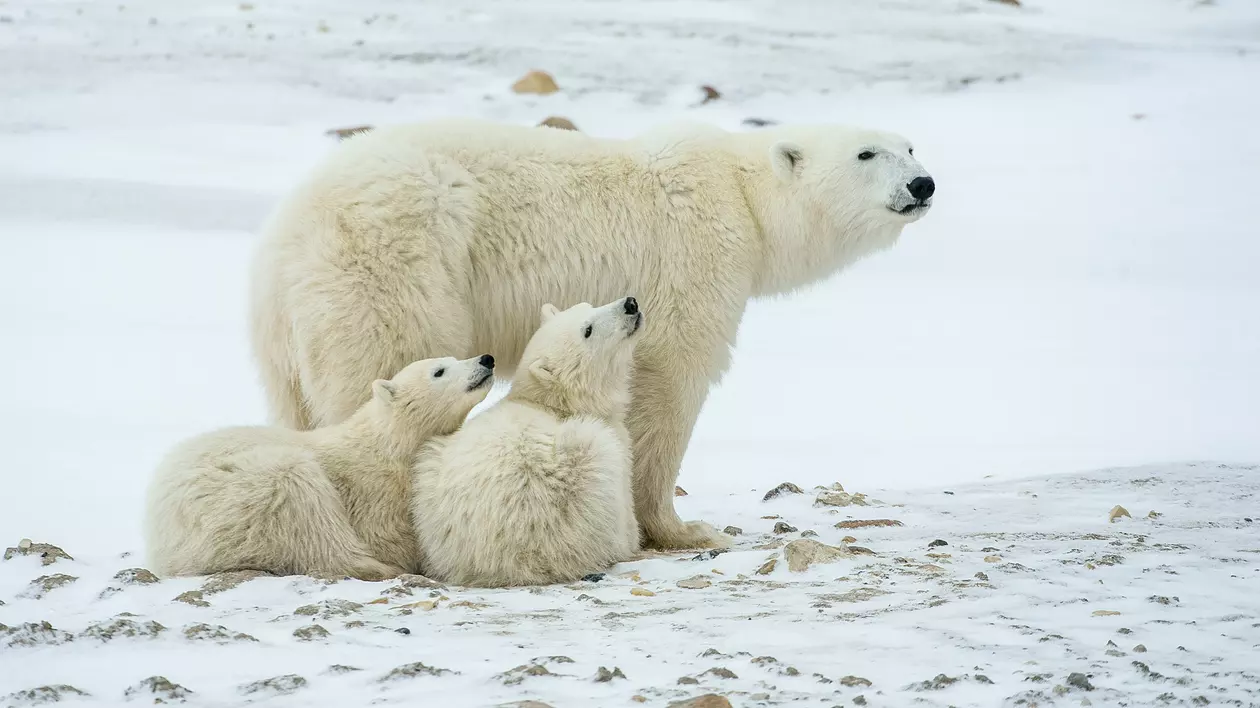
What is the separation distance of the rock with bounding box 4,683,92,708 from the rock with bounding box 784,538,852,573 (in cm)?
239

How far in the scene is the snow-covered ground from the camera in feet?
11.1

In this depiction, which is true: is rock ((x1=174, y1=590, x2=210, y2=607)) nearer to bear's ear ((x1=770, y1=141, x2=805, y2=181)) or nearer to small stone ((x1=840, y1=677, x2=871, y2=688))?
small stone ((x1=840, y1=677, x2=871, y2=688))

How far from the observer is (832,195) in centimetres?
579

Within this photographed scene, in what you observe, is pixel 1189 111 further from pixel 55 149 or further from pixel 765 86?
pixel 55 149

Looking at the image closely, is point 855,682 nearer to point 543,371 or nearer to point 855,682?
point 855,682

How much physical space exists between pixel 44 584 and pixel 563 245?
2311 mm

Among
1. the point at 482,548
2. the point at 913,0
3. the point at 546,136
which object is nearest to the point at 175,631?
the point at 482,548

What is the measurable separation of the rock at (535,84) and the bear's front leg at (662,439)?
11.7 metres

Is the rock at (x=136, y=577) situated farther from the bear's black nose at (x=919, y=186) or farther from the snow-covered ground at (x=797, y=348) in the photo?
the bear's black nose at (x=919, y=186)

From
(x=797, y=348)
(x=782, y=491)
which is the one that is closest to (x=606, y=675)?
(x=782, y=491)

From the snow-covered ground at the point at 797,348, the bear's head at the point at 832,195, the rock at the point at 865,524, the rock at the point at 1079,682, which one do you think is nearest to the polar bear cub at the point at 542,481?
the snow-covered ground at the point at 797,348

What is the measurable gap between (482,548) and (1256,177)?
13.8 m

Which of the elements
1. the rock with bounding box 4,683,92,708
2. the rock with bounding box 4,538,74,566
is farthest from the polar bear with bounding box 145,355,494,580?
the rock with bounding box 4,683,92,708

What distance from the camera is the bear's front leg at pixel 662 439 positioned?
215 inches
